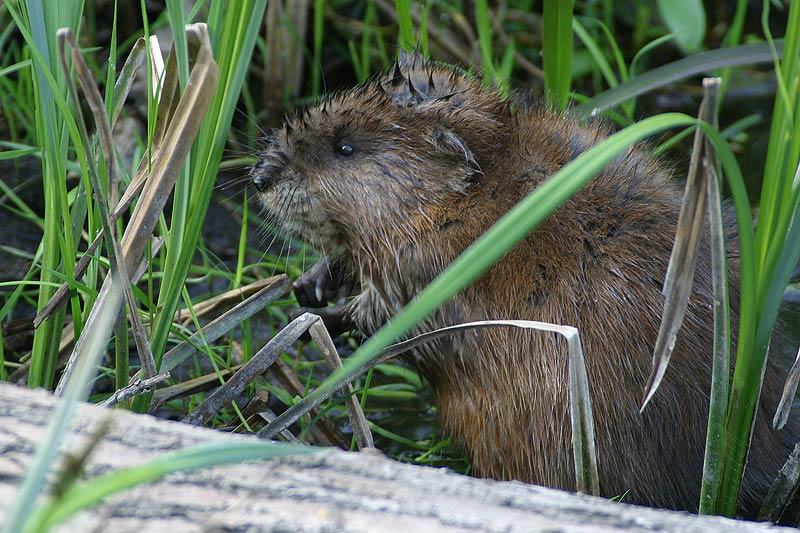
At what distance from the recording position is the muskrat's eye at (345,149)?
8.23 feet

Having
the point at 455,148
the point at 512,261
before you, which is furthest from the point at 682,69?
the point at 512,261

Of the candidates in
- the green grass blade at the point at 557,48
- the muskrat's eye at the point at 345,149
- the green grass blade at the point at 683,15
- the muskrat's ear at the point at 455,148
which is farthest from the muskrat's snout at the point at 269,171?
the green grass blade at the point at 683,15

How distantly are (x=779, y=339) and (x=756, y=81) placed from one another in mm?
2484

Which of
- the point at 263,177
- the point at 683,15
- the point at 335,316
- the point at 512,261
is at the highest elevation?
the point at 683,15

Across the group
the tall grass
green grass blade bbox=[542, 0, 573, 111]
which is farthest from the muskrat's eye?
the tall grass

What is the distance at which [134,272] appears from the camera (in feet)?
6.72

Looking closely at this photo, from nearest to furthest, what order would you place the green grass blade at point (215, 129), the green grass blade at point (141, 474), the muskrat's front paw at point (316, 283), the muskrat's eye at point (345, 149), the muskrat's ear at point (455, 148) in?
the green grass blade at point (141, 474), the green grass blade at point (215, 129), the muskrat's ear at point (455, 148), the muskrat's eye at point (345, 149), the muskrat's front paw at point (316, 283)

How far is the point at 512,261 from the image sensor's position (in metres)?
2.24

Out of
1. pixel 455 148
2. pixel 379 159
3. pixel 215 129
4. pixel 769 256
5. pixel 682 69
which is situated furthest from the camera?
pixel 682 69

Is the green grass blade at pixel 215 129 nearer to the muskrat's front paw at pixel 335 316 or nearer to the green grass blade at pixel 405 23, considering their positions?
the muskrat's front paw at pixel 335 316

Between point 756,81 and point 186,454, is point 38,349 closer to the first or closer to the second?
point 186,454

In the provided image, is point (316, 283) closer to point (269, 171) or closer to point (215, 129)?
point (269, 171)

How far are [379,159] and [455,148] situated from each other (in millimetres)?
210

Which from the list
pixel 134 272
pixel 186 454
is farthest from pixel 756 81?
pixel 186 454
